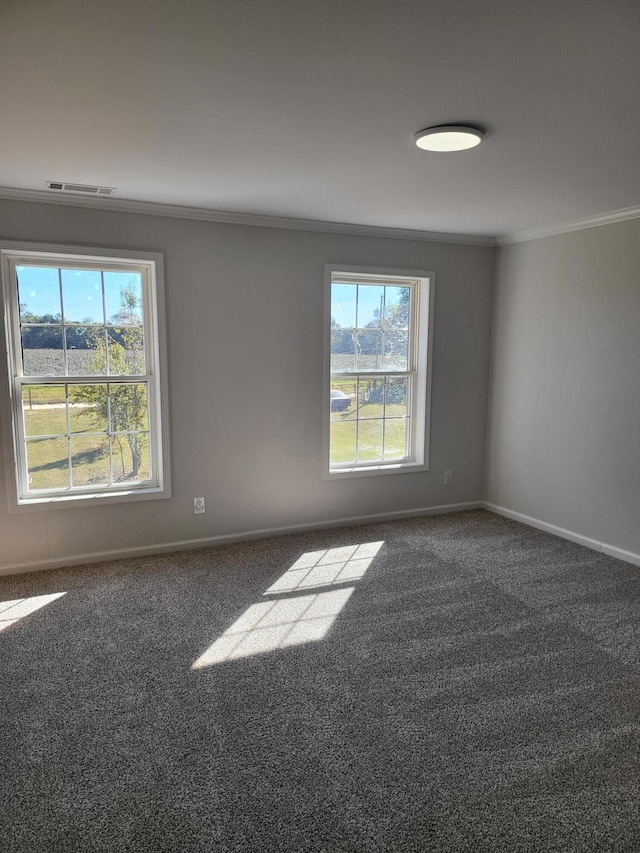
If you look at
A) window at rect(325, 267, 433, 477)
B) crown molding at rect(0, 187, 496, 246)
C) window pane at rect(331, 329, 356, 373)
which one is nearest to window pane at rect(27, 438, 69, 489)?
crown molding at rect(0, 187, 496, 246)

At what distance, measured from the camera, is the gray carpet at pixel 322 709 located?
1801 millimetres

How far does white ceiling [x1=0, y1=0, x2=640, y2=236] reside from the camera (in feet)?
5.25

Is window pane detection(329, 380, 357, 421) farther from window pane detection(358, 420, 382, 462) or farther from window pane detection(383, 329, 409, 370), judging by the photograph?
window pane detection(383, 329, 409, 370)

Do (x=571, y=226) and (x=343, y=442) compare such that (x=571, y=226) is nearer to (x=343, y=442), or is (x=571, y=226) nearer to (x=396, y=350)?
(x=396, y=350)

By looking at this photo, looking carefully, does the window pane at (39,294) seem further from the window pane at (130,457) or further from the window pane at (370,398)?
the window pane at (370,398)

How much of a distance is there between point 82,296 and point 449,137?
2589 mm

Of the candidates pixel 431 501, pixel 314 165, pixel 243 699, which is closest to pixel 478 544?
pixel 431 501

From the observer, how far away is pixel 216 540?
14.1 feet

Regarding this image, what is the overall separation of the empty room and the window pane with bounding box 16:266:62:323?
15mm

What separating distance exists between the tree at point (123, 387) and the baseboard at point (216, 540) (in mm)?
562

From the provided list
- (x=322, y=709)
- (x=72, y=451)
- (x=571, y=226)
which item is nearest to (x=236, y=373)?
(x=72, y=451)

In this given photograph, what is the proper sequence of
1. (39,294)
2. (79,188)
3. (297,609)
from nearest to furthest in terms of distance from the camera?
(297,609)
(79,188)
(39,294)

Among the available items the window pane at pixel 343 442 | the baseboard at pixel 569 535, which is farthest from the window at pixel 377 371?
the baseboard at pixel 569 535

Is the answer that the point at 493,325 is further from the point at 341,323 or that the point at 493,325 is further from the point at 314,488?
the point at 314,488
